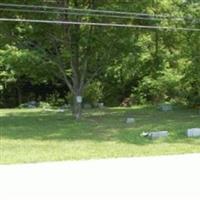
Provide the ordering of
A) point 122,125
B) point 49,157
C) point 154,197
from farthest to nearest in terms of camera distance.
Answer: point 122,125
point 49,157
point 154,197

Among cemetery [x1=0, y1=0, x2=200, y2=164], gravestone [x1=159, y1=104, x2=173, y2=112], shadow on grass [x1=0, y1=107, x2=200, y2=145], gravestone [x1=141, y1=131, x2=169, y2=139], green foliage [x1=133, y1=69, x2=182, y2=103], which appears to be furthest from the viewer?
green foliage [x1=133, y1=69, x2=182, y2=103]

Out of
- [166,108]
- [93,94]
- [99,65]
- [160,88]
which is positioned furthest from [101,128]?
[93,94]

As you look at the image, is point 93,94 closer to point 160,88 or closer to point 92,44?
point 160,88

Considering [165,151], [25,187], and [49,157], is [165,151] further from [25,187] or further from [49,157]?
[25,187]

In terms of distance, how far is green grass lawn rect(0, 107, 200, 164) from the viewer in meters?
12.6

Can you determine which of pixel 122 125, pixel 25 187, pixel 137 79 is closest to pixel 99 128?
pixel 122 125

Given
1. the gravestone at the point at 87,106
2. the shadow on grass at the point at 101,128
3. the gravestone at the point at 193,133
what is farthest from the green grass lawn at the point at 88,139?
the gravestone at the point at 87,106

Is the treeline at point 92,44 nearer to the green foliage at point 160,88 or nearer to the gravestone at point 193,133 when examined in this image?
the green foliage at point 160,88

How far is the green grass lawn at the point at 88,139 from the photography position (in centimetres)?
1257

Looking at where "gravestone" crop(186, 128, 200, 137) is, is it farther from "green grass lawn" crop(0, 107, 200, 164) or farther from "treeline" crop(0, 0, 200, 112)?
"treeline" crop(0, 0, 200, 112)

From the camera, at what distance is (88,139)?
49.8 ft

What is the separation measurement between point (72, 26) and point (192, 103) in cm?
841

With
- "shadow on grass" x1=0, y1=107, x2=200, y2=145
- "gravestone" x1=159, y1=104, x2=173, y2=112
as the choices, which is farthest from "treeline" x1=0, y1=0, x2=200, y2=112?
"shadow on grass" x1=0, y1=107, x2=200, y2=145

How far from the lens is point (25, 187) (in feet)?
28.1
